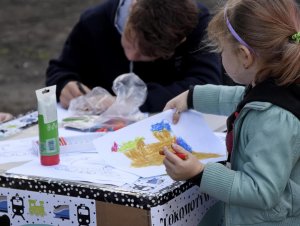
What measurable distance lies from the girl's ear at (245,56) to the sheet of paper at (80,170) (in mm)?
453

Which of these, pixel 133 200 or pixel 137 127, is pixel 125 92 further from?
pixel 133 200

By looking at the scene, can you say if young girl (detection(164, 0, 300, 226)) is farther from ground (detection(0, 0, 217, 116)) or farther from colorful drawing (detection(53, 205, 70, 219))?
ground (detection(0, 0, 217, 116))

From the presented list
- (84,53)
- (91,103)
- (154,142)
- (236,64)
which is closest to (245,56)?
(236,64)

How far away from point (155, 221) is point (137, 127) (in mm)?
443

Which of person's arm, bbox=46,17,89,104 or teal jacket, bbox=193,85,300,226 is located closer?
teal jacket, bbox=193,85,300,226

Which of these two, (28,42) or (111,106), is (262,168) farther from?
(28,42)

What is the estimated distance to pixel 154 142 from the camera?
219cm

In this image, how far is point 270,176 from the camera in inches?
68.1

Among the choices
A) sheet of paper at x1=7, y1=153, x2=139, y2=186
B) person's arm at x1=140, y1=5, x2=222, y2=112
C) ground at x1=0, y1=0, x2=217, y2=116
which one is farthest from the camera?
ground at x1=0, y1=0, x2=217, y2=116

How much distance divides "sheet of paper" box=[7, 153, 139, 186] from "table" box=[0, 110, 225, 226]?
3 cm

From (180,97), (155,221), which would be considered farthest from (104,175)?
(180,97)

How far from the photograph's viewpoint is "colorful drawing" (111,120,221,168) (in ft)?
6.91

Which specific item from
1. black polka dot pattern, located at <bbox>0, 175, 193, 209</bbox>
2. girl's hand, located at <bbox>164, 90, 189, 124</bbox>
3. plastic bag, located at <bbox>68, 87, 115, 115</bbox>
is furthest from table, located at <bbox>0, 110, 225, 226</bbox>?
plastic bag, located at <bbox>68, 87, 115, 115</bbox>

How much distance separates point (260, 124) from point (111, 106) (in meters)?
0.96
